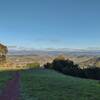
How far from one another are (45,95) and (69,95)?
6.60 feet

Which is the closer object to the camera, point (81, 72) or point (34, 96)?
point (34, 96)

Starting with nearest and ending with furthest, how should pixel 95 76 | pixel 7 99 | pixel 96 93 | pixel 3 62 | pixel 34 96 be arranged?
pixel 7 99, pixel 34 96, pixel 96 93, pixel 95 76, pixel 3 62

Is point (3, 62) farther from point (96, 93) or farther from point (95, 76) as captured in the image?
point (96, 93)

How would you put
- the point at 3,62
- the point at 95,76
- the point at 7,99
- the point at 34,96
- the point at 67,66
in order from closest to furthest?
1. the point at 7,99
2. the point at 34,96
3. the point at 95,76
4. the point at 67,66
5. the point at 3,62

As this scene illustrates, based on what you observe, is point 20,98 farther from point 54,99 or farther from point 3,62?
point 3,62

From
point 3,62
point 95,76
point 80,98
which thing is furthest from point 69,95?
point 3,62

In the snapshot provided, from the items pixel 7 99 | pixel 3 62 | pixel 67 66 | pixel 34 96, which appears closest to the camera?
pixel 7 99

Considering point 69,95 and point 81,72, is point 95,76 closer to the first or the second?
point 81,72

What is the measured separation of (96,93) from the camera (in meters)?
30.9

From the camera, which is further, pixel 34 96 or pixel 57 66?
pixel 57 66

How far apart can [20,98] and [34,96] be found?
5.66 feet

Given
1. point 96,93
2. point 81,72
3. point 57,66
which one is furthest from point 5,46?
point 96,93

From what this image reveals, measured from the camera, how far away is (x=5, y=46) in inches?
5025

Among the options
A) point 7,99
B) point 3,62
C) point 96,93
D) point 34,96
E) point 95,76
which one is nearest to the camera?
point 7,99
